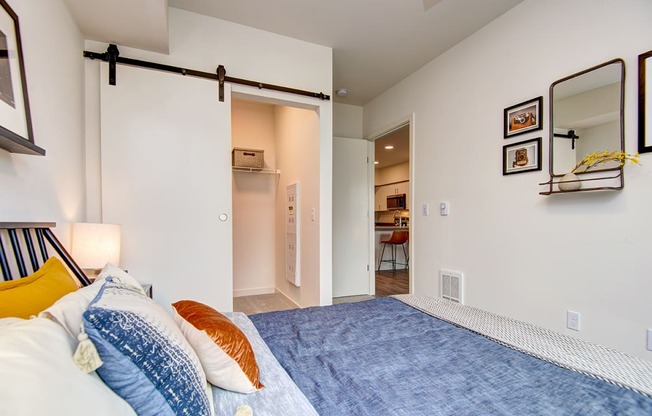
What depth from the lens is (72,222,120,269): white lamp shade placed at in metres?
1.80

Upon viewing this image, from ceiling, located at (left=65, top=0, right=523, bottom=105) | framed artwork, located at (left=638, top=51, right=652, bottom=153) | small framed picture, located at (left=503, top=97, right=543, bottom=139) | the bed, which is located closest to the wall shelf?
framed artwork, located at (left=638, top=51, right=652, bottom=153)

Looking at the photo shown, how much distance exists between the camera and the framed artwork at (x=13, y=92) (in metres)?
1.11

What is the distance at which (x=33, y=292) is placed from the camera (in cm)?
90

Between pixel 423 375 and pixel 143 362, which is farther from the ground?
pixel 143 362

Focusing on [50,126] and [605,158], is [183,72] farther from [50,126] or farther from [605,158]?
[605,158]

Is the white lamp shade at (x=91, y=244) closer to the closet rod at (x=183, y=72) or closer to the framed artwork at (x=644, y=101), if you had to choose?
the closet rod at (x=183, y=72)

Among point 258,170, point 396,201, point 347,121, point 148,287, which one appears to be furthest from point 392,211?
point 148,287

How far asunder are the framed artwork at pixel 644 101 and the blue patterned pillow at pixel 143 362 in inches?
93.7

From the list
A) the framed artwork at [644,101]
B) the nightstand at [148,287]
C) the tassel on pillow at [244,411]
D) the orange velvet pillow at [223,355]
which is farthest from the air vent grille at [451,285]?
the nightstand at [148,287]

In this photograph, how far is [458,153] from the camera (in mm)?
2783

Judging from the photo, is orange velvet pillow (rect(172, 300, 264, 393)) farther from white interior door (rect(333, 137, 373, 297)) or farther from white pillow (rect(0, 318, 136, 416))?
white interior door (rect(333, 137, 373, 297))

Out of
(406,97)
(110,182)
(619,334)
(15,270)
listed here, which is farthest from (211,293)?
(406,97)

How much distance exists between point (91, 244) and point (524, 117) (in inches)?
123

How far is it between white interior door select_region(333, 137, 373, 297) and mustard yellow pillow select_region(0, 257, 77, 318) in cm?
311
